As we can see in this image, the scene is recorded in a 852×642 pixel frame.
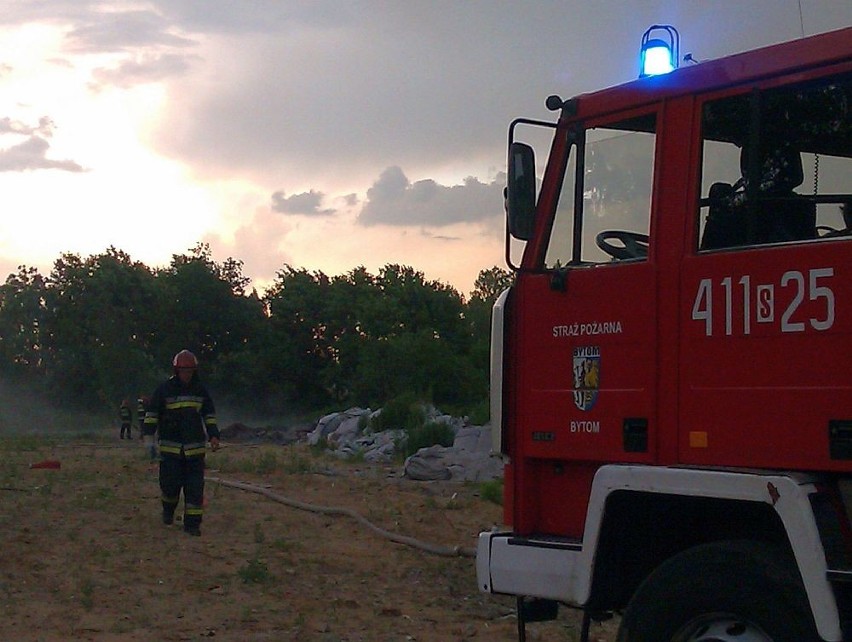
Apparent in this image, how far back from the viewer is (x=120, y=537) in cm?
1084

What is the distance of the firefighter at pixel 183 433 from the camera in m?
11.2

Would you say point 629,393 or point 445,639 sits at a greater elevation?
point 629,393

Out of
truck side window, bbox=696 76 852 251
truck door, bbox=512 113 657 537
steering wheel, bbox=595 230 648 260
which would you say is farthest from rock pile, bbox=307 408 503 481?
truck side window, bbox=696 76 852 251

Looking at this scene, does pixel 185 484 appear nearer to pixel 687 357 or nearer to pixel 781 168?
pixel 687 357

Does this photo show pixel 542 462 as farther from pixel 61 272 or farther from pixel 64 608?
pixel 61 272

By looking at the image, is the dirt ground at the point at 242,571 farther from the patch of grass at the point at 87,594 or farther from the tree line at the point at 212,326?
the tree line at the point at 212,326

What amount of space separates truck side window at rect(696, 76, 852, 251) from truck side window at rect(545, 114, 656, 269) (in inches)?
13.6

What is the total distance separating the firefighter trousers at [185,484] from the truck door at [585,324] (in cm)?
645

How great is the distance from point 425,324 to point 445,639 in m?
58.9

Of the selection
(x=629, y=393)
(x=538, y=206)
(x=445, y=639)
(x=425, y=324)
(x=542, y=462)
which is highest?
(x=425, y=324)

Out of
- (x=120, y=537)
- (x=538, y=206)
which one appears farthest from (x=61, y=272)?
(x=538, y=206)

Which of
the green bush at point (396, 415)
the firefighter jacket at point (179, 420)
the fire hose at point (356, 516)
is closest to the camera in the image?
the fire hose at point (356, 516)

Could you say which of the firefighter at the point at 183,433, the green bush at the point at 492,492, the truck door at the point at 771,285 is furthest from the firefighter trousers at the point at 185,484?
the truck door at the point at 771,285

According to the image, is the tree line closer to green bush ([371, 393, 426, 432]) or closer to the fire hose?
green bush ([371, 393, 426, 432])
